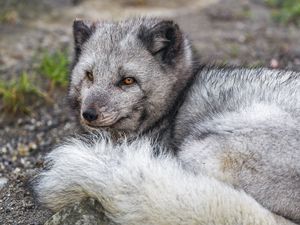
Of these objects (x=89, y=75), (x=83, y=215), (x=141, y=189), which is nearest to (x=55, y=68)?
(x=89, y=75)

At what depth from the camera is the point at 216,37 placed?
796 cm

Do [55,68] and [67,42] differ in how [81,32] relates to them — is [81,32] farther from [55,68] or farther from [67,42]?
[67,42]

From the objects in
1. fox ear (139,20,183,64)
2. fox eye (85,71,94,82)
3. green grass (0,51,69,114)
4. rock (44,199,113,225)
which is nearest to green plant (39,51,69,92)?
green grass (0,51,69,114)

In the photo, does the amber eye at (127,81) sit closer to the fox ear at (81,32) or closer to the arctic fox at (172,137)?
the arctic fox at (172,137)

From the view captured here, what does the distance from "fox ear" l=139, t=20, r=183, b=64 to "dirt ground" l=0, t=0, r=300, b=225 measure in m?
1.05

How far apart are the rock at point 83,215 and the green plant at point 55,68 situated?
2.86 meters

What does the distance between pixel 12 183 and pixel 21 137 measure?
4.12 ft

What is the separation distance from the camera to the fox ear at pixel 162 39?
454 centimetres

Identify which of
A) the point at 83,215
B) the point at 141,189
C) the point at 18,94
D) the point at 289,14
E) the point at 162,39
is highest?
the point at 162,39

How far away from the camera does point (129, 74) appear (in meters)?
4.45

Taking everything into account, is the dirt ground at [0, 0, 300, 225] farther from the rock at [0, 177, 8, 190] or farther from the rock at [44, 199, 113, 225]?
the rock at [44, 199, 113, 225]

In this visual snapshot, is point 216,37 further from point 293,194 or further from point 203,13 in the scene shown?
point 293,194

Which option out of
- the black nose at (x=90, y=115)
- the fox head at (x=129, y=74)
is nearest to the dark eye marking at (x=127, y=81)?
the fox head at (x=129, y=74)

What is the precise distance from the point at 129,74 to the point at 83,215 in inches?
45.2
